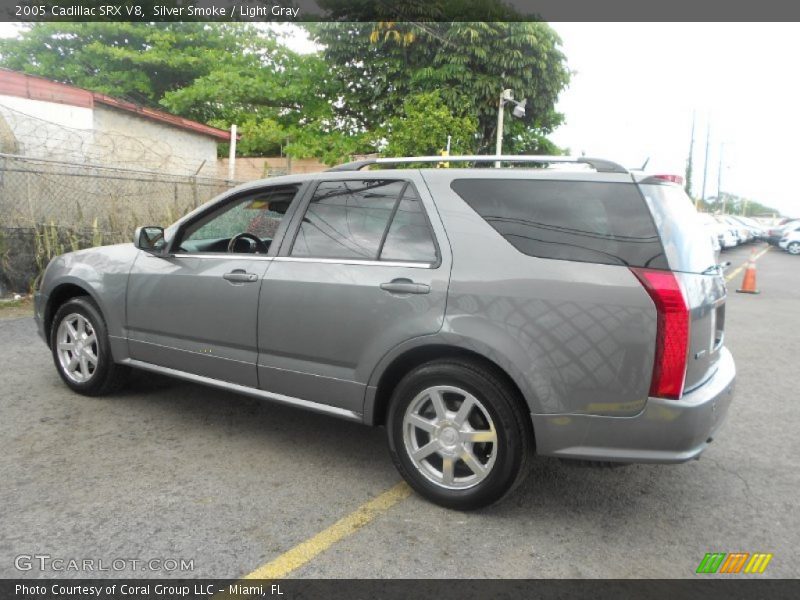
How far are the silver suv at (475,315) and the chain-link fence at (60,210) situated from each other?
5989mm

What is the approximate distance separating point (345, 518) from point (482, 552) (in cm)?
69

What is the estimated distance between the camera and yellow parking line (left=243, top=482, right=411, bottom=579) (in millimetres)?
2660

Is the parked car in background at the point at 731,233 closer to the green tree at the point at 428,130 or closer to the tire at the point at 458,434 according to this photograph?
the green tree at the point at 428,130

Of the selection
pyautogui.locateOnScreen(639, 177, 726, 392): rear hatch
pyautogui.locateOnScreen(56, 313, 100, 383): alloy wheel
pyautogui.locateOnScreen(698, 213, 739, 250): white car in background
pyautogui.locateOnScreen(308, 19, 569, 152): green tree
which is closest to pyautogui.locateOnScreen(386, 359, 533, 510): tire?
pyautogui.locateOnScreen(639, 177, 726, 392): rear hatch

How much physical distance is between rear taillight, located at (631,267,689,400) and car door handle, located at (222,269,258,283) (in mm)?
2169

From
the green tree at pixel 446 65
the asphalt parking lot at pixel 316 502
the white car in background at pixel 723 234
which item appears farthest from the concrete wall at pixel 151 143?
the white car in background at pixel 723 234

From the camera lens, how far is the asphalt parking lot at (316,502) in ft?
9.11

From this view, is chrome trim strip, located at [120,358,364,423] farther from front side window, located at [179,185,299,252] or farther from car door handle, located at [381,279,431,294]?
front side window, located at [179,185,299,252]

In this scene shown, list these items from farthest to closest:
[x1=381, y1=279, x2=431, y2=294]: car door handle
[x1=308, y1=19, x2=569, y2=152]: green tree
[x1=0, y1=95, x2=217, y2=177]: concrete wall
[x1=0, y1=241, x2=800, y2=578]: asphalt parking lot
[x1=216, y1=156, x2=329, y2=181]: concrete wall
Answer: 1. [x1=308, y1=19, x2=569, y2=152]: green tree
2. [x1=216, y1=156, x2=329, y2=181]: concrete wall
3. [x1=0, y1=95, x2=217, y2=177]: concrete wall
4. [x1=381, y1=279, x2=431, y2=294]: car door handle
5. [x1=0, y1=241, x2=800, y2=578]: asphalt parking lot

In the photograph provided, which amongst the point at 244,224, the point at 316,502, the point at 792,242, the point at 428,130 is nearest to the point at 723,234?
the point at 792,242

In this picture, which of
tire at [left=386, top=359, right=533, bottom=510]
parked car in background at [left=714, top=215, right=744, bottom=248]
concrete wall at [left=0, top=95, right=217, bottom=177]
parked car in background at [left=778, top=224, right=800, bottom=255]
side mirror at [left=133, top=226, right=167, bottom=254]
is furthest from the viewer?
parked car in background at [left=778, top=224, right=800, bottom=255]

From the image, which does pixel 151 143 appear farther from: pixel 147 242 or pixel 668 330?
pixel 668 330

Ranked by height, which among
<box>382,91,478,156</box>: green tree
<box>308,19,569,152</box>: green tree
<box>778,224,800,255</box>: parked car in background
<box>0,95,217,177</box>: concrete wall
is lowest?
<box>778,224,800,255</box>: parked car in background

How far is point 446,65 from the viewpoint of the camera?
2492cm
